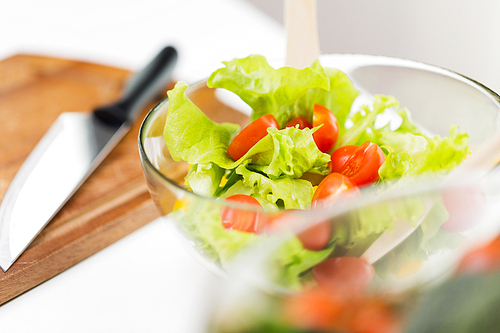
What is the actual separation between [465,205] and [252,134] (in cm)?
25

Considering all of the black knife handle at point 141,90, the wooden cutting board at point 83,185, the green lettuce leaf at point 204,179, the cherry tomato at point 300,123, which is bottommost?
the wooden cutting board at point 83,185

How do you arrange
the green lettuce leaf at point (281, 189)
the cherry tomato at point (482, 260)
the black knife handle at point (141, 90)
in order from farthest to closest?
the black knife handle at point (141, 90)
the green lettuce leaf at point (281, 189)
the cherry tomato at point (482, 260)

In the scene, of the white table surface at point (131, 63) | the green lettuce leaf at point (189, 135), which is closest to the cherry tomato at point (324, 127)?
the green lettuce leaf at point (189, 135)

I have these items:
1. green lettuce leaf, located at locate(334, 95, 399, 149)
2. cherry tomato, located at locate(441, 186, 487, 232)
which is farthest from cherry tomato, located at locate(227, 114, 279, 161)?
cherry tomato, located at locate(441, 186, 487, 232)

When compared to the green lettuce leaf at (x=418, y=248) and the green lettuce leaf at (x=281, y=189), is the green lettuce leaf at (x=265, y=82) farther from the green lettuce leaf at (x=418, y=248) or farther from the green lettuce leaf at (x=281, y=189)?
the green lettuce leaf at (x=418, y=248)

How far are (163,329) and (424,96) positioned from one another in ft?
1.47

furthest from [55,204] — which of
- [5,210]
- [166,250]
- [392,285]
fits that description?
[392,285]

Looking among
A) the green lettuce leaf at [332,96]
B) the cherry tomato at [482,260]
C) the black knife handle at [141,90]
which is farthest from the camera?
the black knife handle at [141,90]

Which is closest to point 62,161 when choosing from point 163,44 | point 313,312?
point 313,312

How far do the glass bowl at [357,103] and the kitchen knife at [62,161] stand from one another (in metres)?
0.19

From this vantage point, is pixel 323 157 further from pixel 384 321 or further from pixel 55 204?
pixel 55 204

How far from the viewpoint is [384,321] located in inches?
9.1

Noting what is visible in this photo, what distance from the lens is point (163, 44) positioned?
4.88ft

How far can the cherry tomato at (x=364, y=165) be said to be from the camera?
1.48 feet
